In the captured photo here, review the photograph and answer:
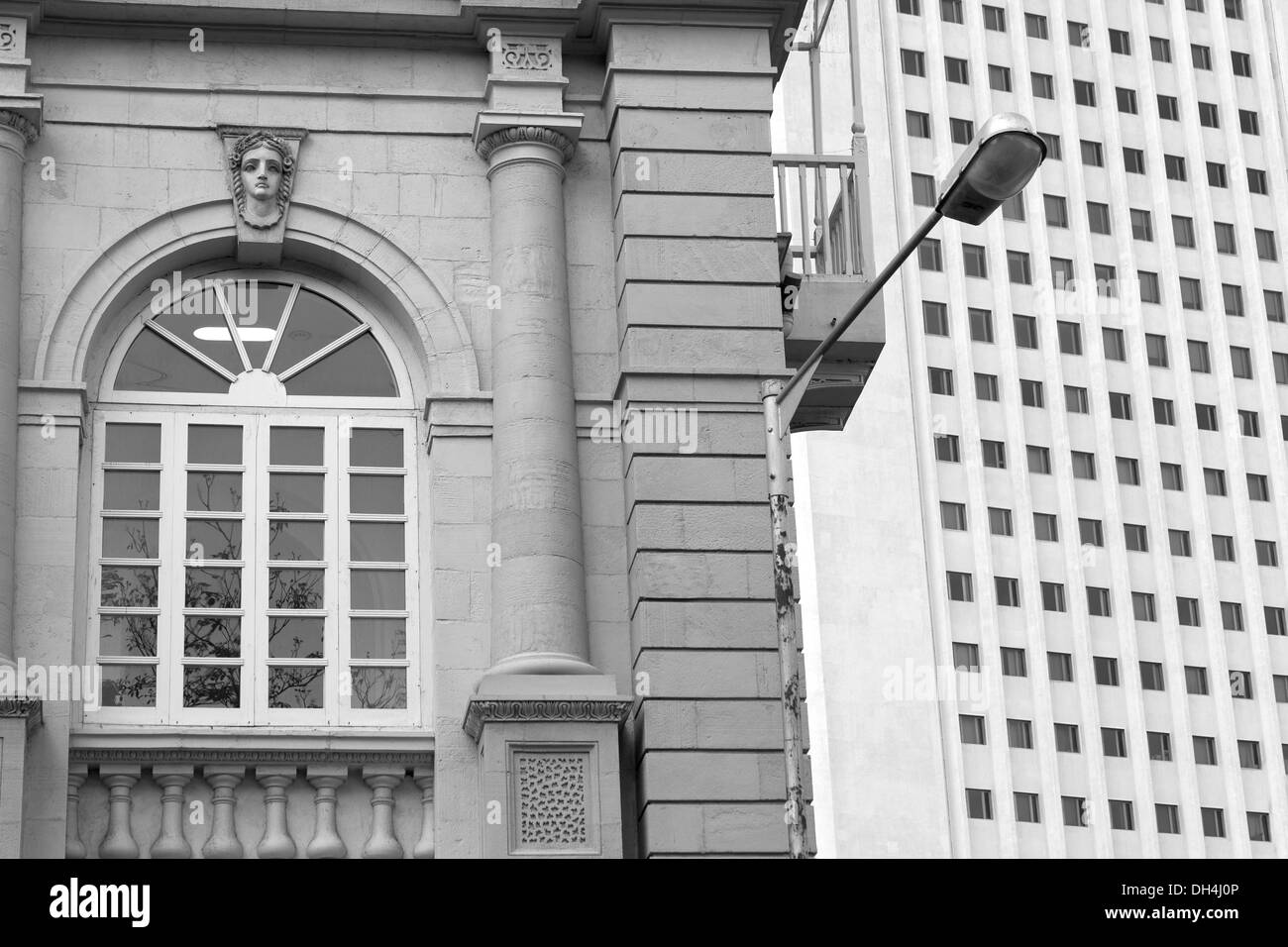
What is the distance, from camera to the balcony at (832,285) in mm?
23250

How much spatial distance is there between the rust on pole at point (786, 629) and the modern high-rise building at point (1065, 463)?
235 feet

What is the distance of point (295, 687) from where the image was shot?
69.1 feet

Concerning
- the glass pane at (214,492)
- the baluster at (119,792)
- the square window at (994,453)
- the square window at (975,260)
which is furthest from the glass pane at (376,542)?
the square window at (975,260)

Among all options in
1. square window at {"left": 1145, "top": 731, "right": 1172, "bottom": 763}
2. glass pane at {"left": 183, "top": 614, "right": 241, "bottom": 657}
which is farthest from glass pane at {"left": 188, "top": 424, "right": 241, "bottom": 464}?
square window at {"left": 1145, "top": 731, "right": 1172, "bottom": 763}

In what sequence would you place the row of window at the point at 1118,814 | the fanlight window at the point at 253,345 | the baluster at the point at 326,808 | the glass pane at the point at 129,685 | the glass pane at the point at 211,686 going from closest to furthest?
the baluster at the point at 326,808
the glass pane at the point at 129,685
the glass pane at the point at 211,686
the fanlight window at the point at 253,345
the row of window at the point at 1118,814

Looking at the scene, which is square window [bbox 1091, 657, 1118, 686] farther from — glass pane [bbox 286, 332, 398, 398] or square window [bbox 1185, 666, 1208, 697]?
glass pane [bbox 286, 332, 398, 398]

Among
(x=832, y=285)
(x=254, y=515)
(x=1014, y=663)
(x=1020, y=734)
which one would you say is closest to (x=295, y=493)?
(x=254, y=515)

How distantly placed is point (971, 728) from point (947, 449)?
13.0m

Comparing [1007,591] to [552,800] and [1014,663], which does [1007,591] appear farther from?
[552,800]

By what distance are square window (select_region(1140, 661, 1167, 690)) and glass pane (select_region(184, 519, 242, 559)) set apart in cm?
8581

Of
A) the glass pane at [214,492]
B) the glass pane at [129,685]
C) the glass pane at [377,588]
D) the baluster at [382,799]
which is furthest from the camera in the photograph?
the glass pane at [214,492]

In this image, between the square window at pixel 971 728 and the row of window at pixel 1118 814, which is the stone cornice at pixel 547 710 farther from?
the square window at pixel 971 728

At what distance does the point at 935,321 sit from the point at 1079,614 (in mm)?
14861

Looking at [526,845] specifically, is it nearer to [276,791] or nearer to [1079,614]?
[276,791]
